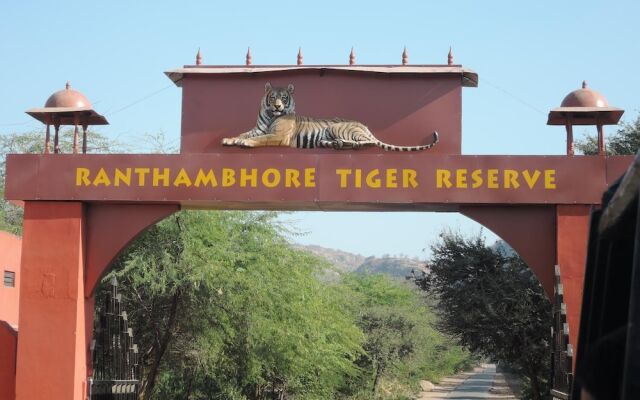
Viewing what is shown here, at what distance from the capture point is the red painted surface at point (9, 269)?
1541 cm

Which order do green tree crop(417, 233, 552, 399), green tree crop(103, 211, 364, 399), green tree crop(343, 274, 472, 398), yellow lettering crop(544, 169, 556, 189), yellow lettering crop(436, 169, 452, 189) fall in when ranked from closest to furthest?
yellow lettering crop(544, 169, 556, 189) → yellow lettering crop(436, 169, 452, 189) → green tree crop(103, 211, 364, 399) → green tree crop(417, 233, 552, 399) → green tree crop(343, 274, 472, 398)

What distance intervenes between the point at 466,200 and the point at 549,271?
1229 mm

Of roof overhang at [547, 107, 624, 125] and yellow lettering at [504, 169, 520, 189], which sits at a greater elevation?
roof overhang at [547, 107, 624, 125]

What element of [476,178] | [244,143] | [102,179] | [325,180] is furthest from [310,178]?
[102,179]

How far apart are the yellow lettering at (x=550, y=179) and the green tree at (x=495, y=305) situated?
29.3ft

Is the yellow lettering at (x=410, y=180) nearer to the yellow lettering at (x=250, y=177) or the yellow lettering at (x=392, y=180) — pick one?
the yellow lettering at (x=392, y=180)

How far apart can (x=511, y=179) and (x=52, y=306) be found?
5355 mm

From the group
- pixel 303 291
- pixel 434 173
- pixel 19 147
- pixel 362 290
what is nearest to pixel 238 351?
pixel 303 291

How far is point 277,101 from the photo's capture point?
35.7ft

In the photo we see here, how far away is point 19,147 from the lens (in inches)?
1308

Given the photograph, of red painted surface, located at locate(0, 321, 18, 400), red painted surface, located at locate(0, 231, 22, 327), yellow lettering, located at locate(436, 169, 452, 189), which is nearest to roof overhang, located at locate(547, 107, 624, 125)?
yellow lettering, located at locate(436, 169, 452, 189)

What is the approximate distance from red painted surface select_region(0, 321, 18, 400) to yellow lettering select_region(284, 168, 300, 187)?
12.0 ft

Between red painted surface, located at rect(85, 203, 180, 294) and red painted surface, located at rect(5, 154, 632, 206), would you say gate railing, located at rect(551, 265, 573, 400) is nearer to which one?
red painted surface, located at rect(5, 154, 632, 206)

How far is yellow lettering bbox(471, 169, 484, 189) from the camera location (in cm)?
1053
